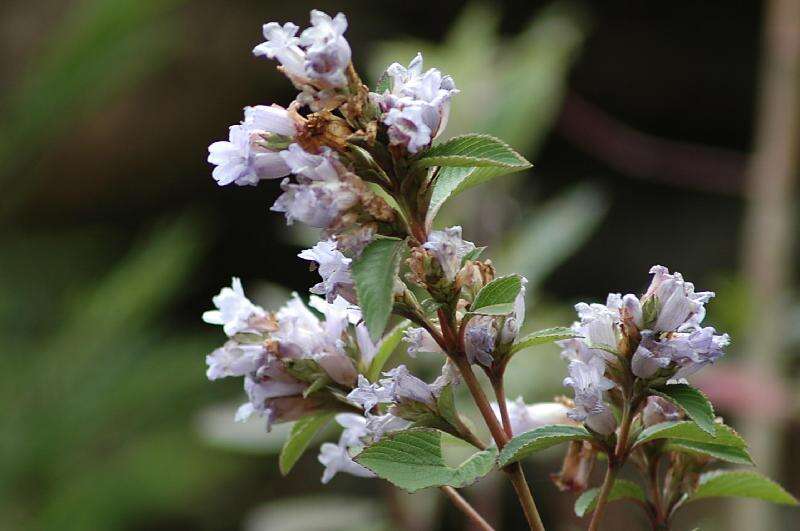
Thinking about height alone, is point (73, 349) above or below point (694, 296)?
above

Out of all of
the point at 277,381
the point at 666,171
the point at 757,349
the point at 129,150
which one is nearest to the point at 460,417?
the point at 277,381

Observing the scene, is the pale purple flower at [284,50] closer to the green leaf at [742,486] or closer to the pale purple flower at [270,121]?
the pale purple flower at [270,121]

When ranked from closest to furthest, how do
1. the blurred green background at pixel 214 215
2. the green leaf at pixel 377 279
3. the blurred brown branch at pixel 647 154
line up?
the green leaf at pixel 377 279
the blurred green background at pixel 214 215
the blurred brown branch at pixel 647 154

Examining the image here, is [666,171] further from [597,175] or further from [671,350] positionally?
[671,350]

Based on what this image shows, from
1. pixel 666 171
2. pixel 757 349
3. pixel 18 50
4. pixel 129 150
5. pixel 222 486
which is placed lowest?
pixel 222 486

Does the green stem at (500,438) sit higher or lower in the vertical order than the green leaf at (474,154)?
lower

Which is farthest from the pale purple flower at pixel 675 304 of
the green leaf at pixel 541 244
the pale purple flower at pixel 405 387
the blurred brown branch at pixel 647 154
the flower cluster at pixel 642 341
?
the blurred brown branch at pixel 647 154

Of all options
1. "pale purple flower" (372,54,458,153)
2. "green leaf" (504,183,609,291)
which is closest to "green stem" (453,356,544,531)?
"pale purple flower" (372,54,458,153)
